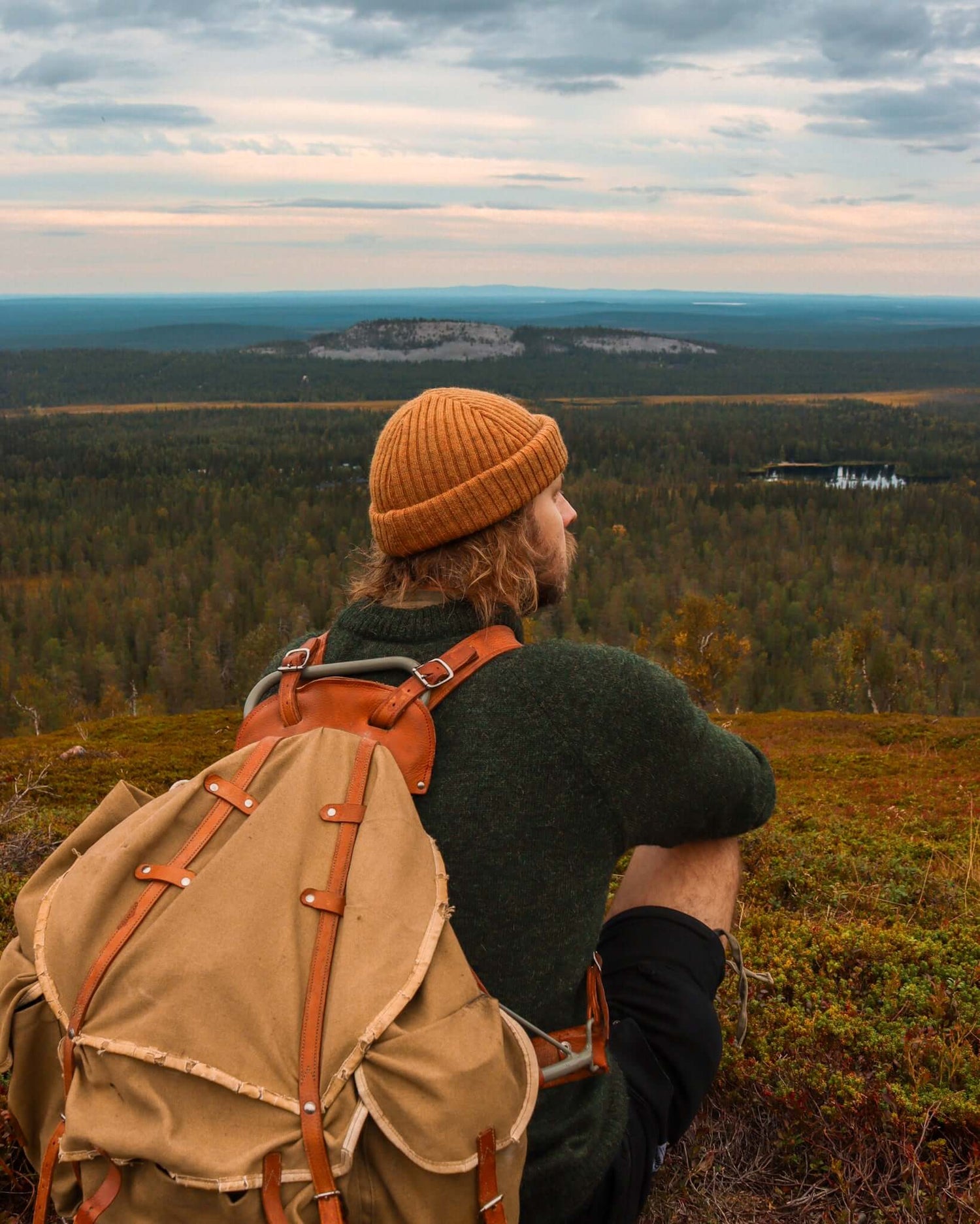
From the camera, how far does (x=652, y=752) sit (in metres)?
2.78

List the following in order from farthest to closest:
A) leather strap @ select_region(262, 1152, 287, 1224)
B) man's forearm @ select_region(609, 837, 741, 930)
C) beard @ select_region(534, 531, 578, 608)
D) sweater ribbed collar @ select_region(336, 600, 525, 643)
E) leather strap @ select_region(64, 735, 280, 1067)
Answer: man's forearm @ select_region(609, 837, 741, 930)
beard @ select_region(534, 531, 578, 608)
sweater ribbed collar @ select_region(336, 600, 525, 643)
leather strap @ select_region(64, 735, 280, 1067)
leather strap @ select_region(262, 1152, 287, 1224)

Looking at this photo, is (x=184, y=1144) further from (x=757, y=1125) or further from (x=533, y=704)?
(x=757, y=1125)

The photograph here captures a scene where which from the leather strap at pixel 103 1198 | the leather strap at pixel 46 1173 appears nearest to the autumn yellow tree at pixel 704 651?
the leather strap at pixel 46 1173

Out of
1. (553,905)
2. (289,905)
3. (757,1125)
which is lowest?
(757,1125)

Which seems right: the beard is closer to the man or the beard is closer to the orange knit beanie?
the man

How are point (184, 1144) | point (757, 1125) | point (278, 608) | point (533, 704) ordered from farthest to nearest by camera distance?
1. point (278, 608)
2. point (757, 1125)
3. point (533, 704)
4. point (184, 1144)

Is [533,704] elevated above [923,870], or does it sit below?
above

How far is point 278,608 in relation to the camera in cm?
8094

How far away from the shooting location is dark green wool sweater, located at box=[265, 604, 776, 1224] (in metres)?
2.70

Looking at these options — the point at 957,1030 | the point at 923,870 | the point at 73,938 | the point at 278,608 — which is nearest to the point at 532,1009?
the point at 73,938

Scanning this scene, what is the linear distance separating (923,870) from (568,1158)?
585cm

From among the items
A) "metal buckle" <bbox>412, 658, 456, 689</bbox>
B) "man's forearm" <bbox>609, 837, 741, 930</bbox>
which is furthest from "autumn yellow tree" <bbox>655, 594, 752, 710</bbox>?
"metal buckle" <bbox>412, 658, 456, 689</bbox>

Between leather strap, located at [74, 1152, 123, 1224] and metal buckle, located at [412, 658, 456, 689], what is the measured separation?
133 centimetres

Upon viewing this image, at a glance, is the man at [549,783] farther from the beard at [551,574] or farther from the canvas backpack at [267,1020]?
the canvas backpack at [267,1020]
